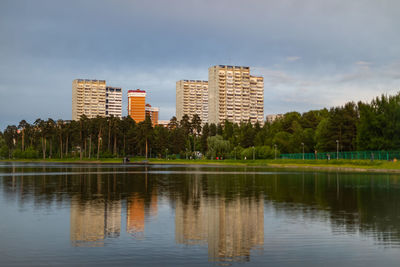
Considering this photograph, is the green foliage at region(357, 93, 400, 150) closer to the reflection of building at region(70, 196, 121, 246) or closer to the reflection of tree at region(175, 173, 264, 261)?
the reflection of tree at region(175, 173, 264, 261)

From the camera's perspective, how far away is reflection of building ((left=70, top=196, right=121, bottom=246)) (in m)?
13.4

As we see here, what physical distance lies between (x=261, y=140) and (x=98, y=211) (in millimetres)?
144969

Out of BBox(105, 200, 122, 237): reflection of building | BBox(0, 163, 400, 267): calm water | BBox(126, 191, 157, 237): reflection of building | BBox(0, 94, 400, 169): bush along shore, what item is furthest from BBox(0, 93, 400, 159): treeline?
BBox(105, 200, 122, 237): reflection of building

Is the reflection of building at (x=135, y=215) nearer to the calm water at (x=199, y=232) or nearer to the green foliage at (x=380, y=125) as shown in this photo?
the calm water at (x=199, y=232)

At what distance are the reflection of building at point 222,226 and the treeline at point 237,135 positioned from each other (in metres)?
88.2

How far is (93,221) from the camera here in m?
16.6

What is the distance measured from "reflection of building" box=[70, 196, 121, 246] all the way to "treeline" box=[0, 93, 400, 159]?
91395mm

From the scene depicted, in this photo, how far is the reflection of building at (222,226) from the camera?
481 inches

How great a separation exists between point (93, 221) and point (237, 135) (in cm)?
16770

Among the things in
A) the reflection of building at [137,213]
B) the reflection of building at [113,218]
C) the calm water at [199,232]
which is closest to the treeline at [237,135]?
the calm water at [199,232]

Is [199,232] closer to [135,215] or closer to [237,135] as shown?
[135,215]

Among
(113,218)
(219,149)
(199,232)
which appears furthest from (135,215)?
(219,149)

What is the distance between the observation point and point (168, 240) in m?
13.0

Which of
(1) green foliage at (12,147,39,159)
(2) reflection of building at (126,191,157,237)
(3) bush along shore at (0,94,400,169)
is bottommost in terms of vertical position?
(1) green foliage at (12,147,39,159)
